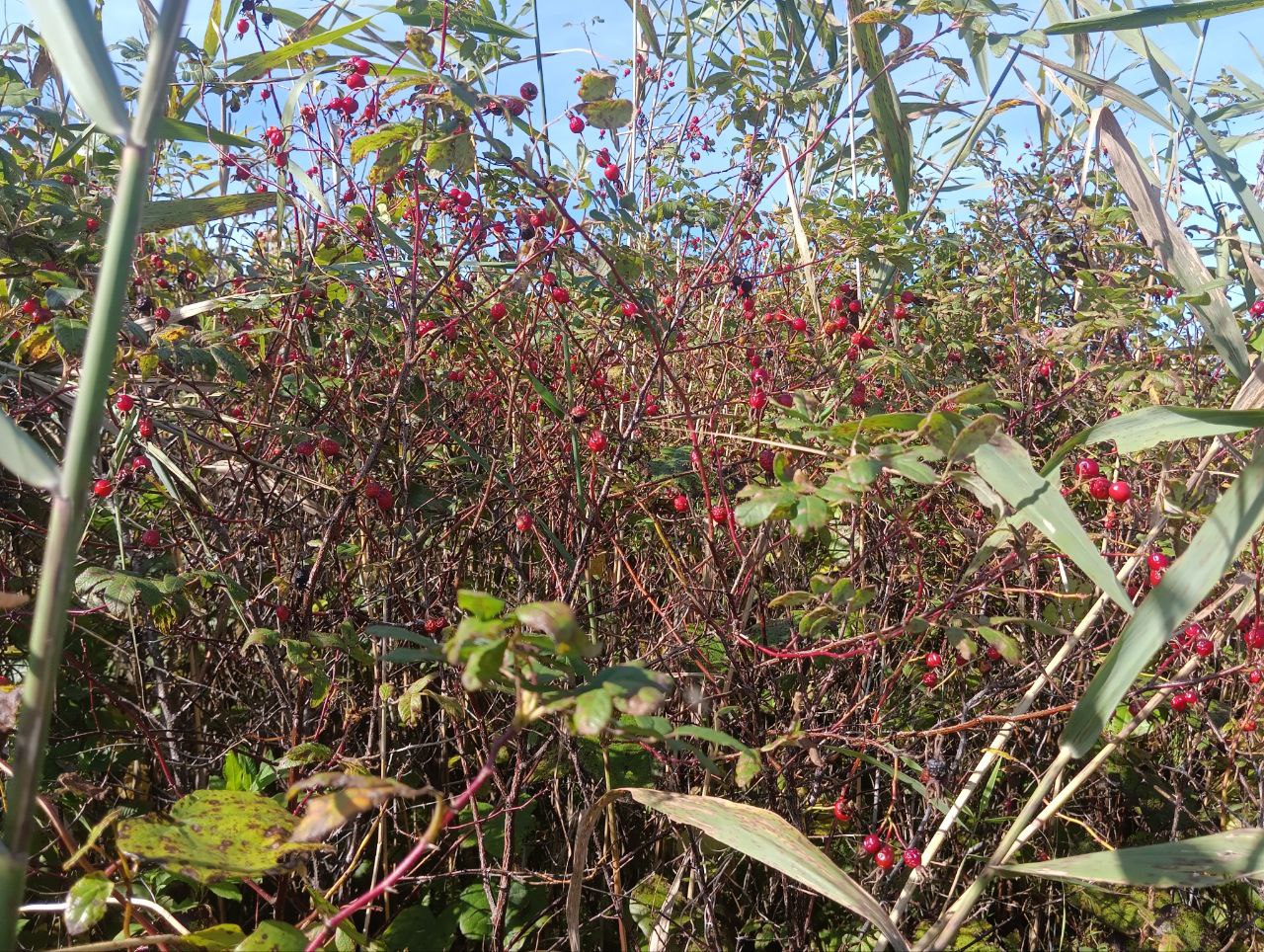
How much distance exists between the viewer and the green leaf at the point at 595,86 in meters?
1.56

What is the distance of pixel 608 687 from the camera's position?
2.44 ft

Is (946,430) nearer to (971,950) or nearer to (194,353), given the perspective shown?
(194,353)

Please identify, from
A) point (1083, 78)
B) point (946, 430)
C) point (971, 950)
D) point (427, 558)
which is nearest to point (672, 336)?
point (427, 558)

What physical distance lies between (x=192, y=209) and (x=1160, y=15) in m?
1.53

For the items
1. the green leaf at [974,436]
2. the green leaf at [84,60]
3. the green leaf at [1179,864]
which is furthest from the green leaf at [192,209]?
the green leaf at [1179,864]

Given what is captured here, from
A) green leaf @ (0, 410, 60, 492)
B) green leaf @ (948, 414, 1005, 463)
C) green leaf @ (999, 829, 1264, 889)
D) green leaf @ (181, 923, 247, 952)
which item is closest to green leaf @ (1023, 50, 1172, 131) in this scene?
green leaf @ (948, 414, 1005, 463)

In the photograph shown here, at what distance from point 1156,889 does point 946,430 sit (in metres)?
1.30

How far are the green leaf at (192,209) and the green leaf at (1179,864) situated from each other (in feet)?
5.13

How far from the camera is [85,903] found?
81cm

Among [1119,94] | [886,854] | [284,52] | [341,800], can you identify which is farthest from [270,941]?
[1119,94]

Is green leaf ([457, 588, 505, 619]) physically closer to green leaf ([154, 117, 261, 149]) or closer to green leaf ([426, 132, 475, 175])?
green leaf ([426, 132, 475, 175])

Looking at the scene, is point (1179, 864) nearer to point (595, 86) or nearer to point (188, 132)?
point (595, 86)

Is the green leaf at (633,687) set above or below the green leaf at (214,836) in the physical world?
above

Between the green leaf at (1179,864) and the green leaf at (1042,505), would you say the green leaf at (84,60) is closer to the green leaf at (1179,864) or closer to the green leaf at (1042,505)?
the green leaf at (1042,505)
